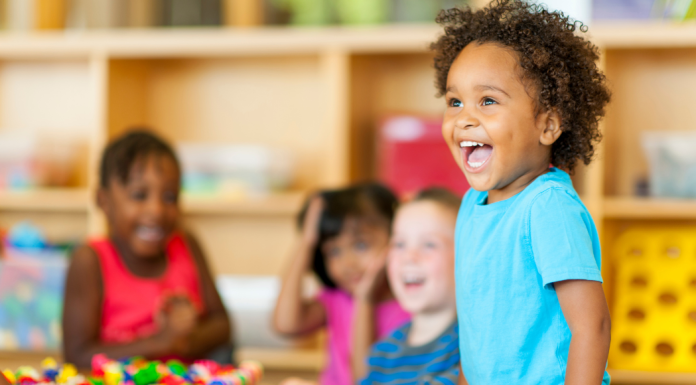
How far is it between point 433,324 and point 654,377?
898 millimetres

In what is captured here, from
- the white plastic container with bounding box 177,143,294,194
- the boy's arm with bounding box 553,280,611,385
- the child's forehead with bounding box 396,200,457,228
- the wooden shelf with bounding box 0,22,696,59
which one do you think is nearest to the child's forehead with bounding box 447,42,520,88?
the boy's arm with bounding box 553,280,611,385

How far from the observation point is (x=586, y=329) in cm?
64

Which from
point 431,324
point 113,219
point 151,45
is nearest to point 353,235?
point 431,324

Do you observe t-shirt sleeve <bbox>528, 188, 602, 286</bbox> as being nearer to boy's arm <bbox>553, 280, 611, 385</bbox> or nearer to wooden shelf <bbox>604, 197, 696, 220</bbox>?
boy's arm <bbox>553, 280, 611, 385</bbox>

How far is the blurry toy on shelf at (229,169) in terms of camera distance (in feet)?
6.30

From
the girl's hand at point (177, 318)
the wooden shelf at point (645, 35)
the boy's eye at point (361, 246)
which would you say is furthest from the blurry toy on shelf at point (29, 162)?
the wooden shelf at point (645, 35)

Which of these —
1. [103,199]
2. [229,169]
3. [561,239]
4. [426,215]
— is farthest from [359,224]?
[561,239]

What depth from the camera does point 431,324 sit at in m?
1.08

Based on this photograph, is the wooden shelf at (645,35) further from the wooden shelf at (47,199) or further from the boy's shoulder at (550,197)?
the wooden shelf at (47,199)

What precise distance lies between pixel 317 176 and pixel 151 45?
24.1 inches

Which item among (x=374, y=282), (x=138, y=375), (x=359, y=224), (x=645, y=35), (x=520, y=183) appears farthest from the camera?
(x=645, y=35)

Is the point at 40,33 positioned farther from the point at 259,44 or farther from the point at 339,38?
the point at 339,38

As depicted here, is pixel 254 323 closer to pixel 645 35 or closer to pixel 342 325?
pixel 342 325

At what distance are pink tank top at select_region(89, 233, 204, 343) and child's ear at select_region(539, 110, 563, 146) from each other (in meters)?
0.92
